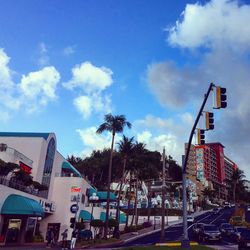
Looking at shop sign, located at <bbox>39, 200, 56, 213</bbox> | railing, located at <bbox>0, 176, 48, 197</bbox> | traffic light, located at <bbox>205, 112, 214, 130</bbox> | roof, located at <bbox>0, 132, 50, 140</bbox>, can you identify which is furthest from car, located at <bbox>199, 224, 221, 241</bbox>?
roof, located at <bbox>0, 132, 50, 140</bbox>

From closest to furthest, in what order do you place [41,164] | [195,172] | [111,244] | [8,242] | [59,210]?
[8,242], [111,244], [41,164], [59,210], [195,172]

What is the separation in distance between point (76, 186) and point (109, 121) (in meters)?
10.0

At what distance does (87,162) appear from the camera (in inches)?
3703

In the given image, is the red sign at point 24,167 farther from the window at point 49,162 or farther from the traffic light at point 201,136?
the traffic light at point 201,136

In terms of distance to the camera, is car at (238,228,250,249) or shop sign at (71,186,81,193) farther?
shop sign at (71,186,81,193)

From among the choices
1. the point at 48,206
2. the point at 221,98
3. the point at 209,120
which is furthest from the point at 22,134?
the point at 221,98

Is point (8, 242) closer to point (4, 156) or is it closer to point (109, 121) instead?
point (4, 156)

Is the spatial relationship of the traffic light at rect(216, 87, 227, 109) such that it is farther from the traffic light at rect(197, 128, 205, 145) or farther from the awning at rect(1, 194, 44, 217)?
the awning at rect(1, 194, 44, 217)

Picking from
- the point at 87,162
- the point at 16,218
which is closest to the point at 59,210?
the point at 16,218

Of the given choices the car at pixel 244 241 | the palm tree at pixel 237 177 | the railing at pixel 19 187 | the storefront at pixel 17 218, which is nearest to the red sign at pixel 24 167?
the railing at pixel 19 187

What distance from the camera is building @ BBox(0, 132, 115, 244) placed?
32.0 m

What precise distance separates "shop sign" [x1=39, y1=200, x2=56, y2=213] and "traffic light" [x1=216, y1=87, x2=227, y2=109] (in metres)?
29.4

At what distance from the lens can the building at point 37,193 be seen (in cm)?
3203

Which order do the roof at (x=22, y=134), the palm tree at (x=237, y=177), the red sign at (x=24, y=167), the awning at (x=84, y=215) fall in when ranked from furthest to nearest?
the palm tree at (x=237, y=177) < the awning at (x=84, y=215) < the roof at (x=22, y=134) < the red sign at (x=24, y=167)
